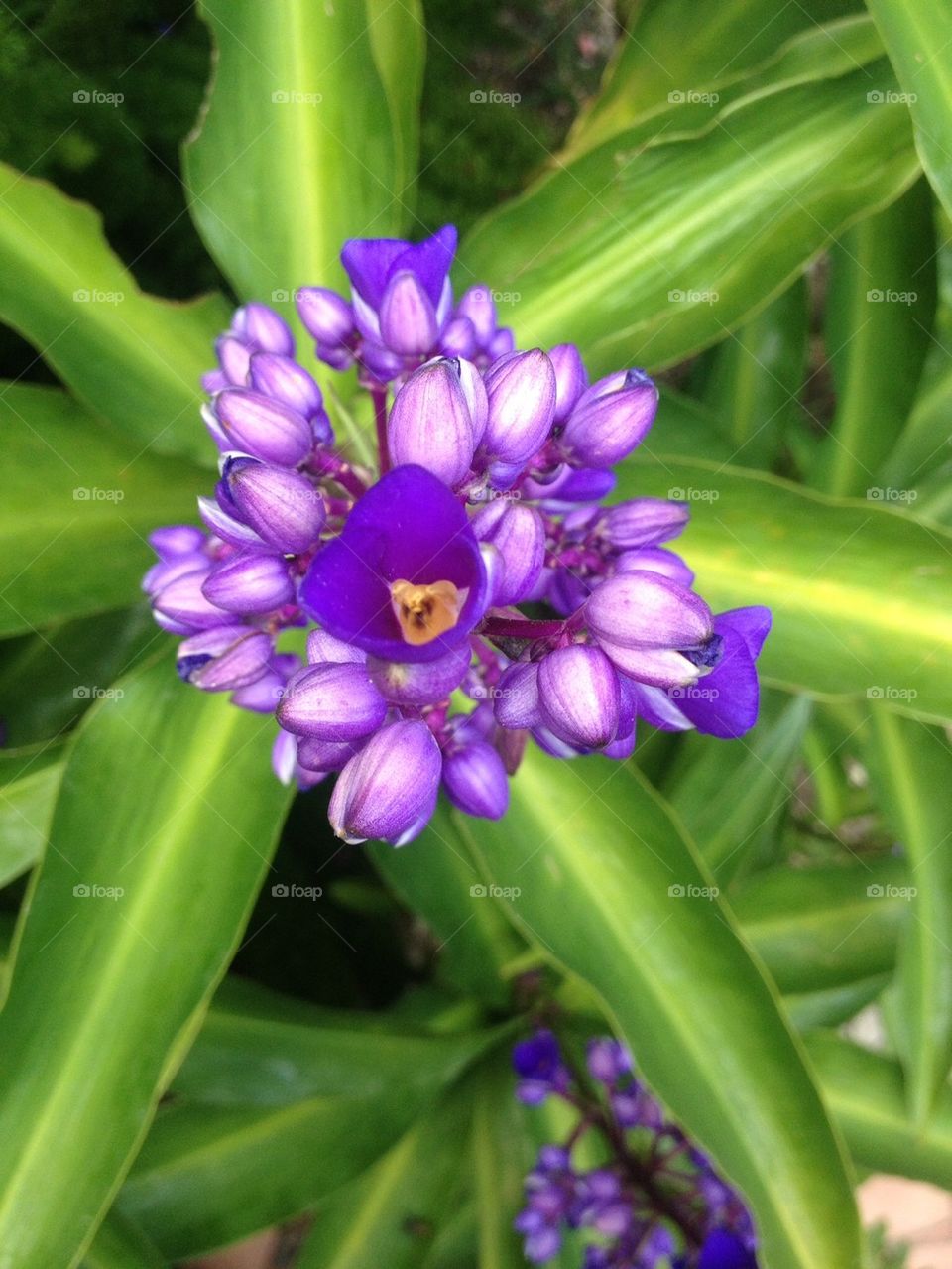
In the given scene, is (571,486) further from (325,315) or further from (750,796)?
(750,796)

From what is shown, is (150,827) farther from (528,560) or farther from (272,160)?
(272,160)

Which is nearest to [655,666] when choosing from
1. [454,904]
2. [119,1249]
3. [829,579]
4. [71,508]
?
[829,579]

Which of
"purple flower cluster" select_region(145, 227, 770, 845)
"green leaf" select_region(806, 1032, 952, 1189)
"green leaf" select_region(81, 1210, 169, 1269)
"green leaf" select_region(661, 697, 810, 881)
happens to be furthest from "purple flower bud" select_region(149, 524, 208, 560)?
"green leaf" select_region(806, 1032, 952, 1189)

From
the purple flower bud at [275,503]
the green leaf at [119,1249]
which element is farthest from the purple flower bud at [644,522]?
the green leaf at [119,1249]

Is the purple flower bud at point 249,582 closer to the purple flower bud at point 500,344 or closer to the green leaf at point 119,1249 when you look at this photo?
the purple flower bud at point 500,344

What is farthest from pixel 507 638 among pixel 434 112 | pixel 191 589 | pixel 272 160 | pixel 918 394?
pixel 434 112

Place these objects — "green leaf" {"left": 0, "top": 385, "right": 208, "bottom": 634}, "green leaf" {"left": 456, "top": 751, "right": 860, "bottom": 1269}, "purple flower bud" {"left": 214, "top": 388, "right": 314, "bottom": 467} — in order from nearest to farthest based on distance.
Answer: "purple flower bud" {"left": 214, "top": 388, "right": 314, "bottom": 467}
"green leaf" {"left": 456, "top": 751, "right": 860, "bottom": 1269}
"green leaf" {"left": 0, "top": 385, "right": 208, "bottom": 634}

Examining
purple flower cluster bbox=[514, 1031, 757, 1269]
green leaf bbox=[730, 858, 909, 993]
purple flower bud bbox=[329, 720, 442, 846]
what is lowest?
purple flower cluster bbox=[514, 1031, 757, 1269]

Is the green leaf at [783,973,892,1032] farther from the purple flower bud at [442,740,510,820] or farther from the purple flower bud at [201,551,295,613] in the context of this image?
the purple flower bud at [201,551,295,613]
